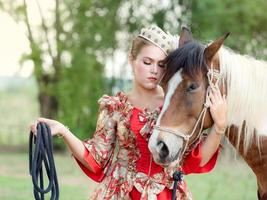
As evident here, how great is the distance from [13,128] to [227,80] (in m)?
18.3

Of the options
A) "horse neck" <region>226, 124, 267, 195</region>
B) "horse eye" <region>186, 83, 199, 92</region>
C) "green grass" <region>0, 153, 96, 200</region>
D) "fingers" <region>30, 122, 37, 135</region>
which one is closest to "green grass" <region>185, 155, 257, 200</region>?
"green grass" <region>0, 153, 96, 200</region>

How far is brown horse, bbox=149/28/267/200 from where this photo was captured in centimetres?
302

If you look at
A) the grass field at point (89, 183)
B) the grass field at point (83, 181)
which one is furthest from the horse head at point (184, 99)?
the grass field at point (89, 183)

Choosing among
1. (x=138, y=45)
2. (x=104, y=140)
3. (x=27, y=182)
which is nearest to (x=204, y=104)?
(x=138, y=45)

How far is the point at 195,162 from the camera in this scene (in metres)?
3.29

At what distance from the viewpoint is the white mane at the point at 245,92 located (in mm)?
3197

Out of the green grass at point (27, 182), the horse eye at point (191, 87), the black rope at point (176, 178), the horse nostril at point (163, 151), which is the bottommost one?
the green grass at point (27, 182)

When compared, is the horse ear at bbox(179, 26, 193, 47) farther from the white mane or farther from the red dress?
the red dress

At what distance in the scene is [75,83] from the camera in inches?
685

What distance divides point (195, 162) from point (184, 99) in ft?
1.38

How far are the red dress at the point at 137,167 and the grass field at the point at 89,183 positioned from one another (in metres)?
4.37

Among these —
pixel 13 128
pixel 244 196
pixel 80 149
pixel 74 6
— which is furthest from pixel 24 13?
pixel 80 149

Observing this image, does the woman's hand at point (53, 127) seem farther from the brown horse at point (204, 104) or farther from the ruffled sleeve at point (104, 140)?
the brown horse at point (204, 104)

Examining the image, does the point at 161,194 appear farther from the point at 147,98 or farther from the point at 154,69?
the point at 154,69
